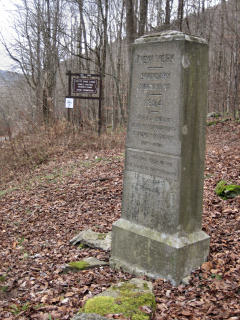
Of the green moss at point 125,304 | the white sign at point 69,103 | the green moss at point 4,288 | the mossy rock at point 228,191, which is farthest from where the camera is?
the white sign at point 69,103

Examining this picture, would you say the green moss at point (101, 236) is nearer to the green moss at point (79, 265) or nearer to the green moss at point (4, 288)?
the green moss at point (79, 265)

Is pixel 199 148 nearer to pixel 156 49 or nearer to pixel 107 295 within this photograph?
pixel 156 49

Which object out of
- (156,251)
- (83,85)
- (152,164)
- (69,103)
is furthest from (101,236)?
(83,85)

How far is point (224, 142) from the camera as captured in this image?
13.6 m

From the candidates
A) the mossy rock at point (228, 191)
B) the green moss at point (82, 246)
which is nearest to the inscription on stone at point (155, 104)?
the green moss at point (82, 246)

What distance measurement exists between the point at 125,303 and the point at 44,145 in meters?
10.5

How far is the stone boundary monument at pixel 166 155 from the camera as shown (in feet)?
12.7

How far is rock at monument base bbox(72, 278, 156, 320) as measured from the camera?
3.24 metres

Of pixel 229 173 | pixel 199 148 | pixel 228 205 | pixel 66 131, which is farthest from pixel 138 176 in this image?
pixel 66 131

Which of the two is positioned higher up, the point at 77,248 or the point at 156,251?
the point at 156,251

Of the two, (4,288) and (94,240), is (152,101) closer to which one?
(94,240)

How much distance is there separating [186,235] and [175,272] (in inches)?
18.0

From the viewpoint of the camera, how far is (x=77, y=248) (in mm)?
5527

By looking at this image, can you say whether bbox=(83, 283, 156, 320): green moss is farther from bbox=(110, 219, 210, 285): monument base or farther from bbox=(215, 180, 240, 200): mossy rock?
bbox=(215, 180, 240, 200): mossy rock
